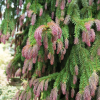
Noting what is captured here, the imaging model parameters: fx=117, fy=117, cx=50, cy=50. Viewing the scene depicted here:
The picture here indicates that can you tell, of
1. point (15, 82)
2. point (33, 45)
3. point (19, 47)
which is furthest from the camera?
point (15, 82)

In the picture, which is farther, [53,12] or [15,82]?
[15,82]

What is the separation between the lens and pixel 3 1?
1.62 m

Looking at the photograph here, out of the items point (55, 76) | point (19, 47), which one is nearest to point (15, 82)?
point (19, 47)

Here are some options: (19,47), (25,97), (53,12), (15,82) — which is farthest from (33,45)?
(15,82)

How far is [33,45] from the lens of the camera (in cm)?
97

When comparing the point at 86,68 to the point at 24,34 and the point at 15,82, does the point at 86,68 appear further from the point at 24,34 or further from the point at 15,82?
the point at 15,82

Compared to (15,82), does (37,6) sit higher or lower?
higher

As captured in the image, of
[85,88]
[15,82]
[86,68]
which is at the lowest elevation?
[15,82]

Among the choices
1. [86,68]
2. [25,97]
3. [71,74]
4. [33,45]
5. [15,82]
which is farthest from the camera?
[15,82]

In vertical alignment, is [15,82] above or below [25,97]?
below

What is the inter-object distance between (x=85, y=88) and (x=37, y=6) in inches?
37.6

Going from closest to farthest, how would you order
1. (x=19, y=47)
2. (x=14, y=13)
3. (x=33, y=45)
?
(x=33, y=45)
(x=14, y=13)
(x=19, y=47)

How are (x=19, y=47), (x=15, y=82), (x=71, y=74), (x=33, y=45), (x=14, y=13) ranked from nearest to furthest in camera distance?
(x=33, y=45) < (x=71, y=74) < (x=14, y=13) < (x=19, y=47) < (x=15, y=82)

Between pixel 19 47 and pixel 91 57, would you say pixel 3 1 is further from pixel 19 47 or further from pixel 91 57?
pixel 91 57
